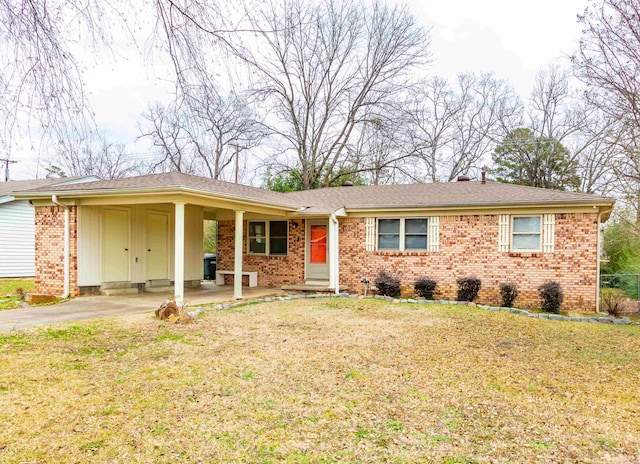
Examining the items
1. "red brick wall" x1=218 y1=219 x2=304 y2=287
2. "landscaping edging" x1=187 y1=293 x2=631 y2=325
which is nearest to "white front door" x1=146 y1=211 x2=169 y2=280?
"red brick wall" x1=218 y1=219 x2=304 y2=287

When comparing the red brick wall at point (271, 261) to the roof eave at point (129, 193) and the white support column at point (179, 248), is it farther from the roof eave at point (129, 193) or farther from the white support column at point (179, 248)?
the white support column at point (179, 248)

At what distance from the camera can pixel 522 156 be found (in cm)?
2667

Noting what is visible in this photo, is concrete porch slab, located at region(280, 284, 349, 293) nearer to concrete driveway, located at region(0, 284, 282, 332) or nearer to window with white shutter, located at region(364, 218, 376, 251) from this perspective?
concrete driveway, located at region(0, 284, 282, 332)

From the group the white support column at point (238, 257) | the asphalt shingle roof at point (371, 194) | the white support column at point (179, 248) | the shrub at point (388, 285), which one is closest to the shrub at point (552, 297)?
the asphalt shingle roof at point (371, 194)

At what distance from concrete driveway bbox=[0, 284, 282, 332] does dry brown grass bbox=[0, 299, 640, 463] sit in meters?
1.05

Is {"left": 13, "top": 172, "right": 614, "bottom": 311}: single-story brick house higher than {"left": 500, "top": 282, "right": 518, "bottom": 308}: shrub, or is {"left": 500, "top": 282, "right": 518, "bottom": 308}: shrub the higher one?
{"left": 13, "top": 172, "right": 614, "bottom": 311}: single-story brick house

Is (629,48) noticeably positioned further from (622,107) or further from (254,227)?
(254,227)

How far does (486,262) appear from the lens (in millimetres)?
12203

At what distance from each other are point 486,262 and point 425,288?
1.75 metres

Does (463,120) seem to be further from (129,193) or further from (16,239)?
(16,239)

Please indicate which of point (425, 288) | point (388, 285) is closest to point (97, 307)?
point (388, 285)

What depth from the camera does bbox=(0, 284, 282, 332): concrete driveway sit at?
7861 millimetres

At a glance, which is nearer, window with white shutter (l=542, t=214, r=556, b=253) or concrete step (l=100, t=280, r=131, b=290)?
concrete step (l=100, t=280, r=131, b=290)

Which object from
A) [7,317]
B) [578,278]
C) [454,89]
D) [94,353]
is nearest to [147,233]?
[7,317]
